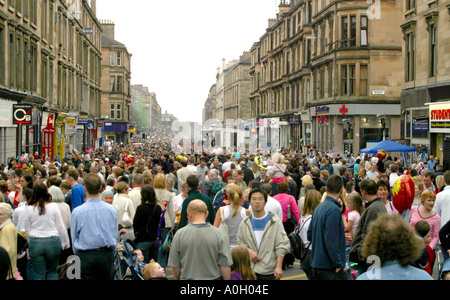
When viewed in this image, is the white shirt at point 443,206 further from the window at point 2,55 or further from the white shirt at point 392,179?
the window at point 2,55

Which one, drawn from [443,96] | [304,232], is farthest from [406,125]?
[304,232]

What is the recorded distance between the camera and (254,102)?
77.2 metres

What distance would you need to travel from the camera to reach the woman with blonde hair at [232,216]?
23.8ft

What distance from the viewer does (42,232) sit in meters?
7.27

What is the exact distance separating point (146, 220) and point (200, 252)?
3.02 metres

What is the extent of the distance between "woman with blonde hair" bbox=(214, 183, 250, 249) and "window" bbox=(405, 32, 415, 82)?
2334 centimetres

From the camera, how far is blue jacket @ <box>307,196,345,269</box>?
5801 mm

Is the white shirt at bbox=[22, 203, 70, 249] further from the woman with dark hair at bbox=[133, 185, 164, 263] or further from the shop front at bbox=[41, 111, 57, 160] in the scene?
the shop front at bbox=[41, 111, 57, 160]

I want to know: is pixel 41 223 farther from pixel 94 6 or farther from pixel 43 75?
pixel 94 6

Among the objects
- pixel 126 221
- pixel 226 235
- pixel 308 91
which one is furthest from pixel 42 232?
pixel 308 91

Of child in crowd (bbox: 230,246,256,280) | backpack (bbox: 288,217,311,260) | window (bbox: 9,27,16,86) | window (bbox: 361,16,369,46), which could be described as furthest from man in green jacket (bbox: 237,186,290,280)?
window (bbox: 361,16,369,46)

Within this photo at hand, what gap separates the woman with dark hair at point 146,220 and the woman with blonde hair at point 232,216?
1.22m

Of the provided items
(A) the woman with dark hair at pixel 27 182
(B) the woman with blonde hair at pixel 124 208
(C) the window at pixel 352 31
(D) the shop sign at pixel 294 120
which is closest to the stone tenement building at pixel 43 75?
(A) the woman with dark hair at pixel 27 182
